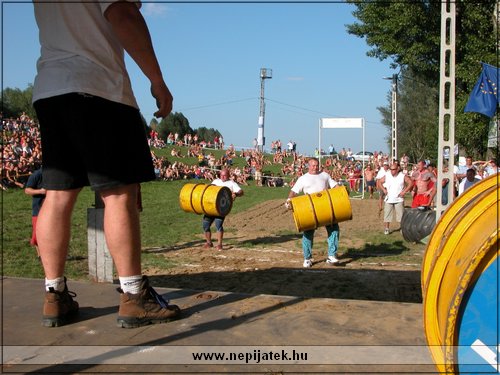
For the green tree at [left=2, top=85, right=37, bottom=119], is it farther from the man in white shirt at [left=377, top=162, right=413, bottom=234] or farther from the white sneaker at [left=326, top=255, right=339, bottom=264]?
the white sneaker at [left=326, top=255, right=339, bottom=264]

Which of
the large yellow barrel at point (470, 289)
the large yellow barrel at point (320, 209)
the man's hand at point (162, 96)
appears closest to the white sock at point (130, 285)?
the man's hand at point (162, 96)

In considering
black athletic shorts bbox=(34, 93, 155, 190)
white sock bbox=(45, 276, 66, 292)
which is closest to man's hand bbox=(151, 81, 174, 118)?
black athletic shorts bbox=(34, 93, 155, 190)

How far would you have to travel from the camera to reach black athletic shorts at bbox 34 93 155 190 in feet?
8.50

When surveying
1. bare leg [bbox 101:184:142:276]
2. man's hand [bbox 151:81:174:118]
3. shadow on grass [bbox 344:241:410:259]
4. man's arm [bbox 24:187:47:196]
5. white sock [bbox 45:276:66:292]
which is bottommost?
shadow on grass [bbox 344:241:410:259]

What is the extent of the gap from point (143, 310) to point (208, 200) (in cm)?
930

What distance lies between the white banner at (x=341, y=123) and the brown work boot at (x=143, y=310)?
809 inches

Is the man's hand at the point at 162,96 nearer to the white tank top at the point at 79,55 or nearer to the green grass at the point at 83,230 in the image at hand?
the white tank top at the point at 79,55

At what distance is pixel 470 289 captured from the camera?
171 centimetres

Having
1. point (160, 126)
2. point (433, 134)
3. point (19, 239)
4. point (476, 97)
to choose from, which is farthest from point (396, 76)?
point (160, 126)

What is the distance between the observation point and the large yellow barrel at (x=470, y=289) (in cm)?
166

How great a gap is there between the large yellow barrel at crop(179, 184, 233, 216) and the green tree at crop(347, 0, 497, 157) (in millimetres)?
16869

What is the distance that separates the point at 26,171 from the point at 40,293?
899 inches

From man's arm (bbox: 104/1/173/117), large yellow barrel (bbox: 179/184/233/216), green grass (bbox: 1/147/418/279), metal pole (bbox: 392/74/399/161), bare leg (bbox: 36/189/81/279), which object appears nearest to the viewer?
man's arm (bbox: 104/1/173/117)

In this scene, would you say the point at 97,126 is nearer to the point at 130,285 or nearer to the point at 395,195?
the point at 130,285
